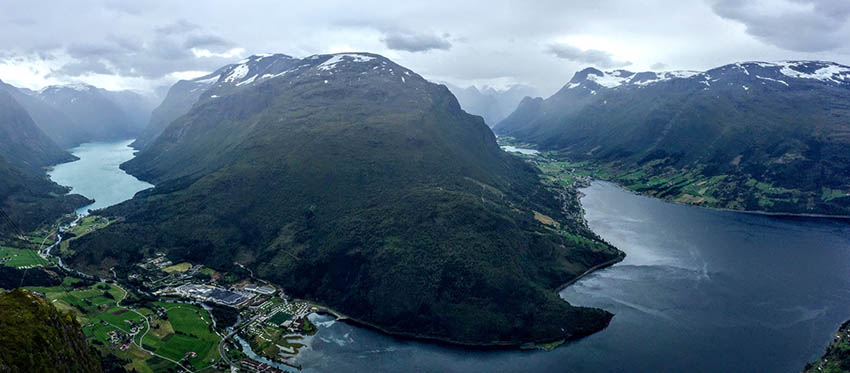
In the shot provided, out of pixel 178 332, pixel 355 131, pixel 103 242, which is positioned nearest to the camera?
pixel 178 332

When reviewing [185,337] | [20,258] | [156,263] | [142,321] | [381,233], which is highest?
[381,233]

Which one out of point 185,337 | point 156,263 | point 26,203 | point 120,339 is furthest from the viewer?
point 26,203

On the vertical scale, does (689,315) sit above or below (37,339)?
below

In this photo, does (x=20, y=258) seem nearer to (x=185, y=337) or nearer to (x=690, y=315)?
(x=185, y=337)

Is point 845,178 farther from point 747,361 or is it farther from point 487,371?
point 487,371

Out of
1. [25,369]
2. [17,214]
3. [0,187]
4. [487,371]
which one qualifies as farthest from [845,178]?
[0,187]

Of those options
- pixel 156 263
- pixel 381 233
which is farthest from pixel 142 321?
pixel 381 233

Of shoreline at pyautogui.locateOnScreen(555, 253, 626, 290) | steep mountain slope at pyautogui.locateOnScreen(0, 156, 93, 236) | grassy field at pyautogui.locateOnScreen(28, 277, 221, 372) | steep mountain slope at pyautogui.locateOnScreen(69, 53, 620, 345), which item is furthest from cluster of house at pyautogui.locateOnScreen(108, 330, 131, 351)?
shoreline at pyautogui.locateOnScreen(555, 253, 626, 290)
